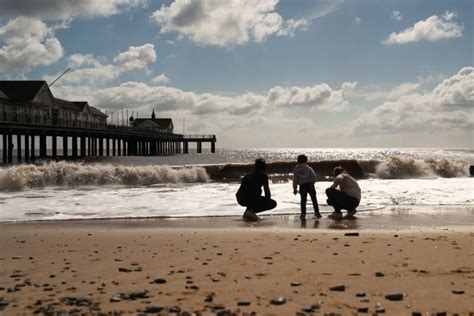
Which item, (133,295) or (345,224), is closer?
(133,295)

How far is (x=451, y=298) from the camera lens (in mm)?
4453

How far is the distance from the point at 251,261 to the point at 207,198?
30.5 ft

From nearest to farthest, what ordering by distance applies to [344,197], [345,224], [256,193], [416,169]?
[345,224], [256,193], [344,197], [416,169]

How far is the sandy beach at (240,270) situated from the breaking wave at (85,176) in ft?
42.1

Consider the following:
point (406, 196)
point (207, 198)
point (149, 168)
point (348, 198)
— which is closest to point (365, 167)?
point (149, 168)

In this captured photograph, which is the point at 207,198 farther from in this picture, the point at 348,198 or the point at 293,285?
the point at 293,285

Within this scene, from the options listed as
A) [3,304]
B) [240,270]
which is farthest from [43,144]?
[3,304]

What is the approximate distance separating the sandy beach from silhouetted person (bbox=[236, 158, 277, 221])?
65.5 inches

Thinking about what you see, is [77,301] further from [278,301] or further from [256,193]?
[256,193]

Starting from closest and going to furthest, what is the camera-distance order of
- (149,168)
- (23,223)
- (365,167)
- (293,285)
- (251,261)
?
(293,285) → (251,261) → (23,223) → (149,168) → (365,167)

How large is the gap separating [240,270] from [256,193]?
5.43m

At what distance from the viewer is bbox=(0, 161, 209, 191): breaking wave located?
2082 cm

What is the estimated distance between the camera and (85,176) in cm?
2448

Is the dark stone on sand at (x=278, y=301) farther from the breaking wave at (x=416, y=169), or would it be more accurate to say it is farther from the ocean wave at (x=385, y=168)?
the breaking wave at (x=416, y=169)
